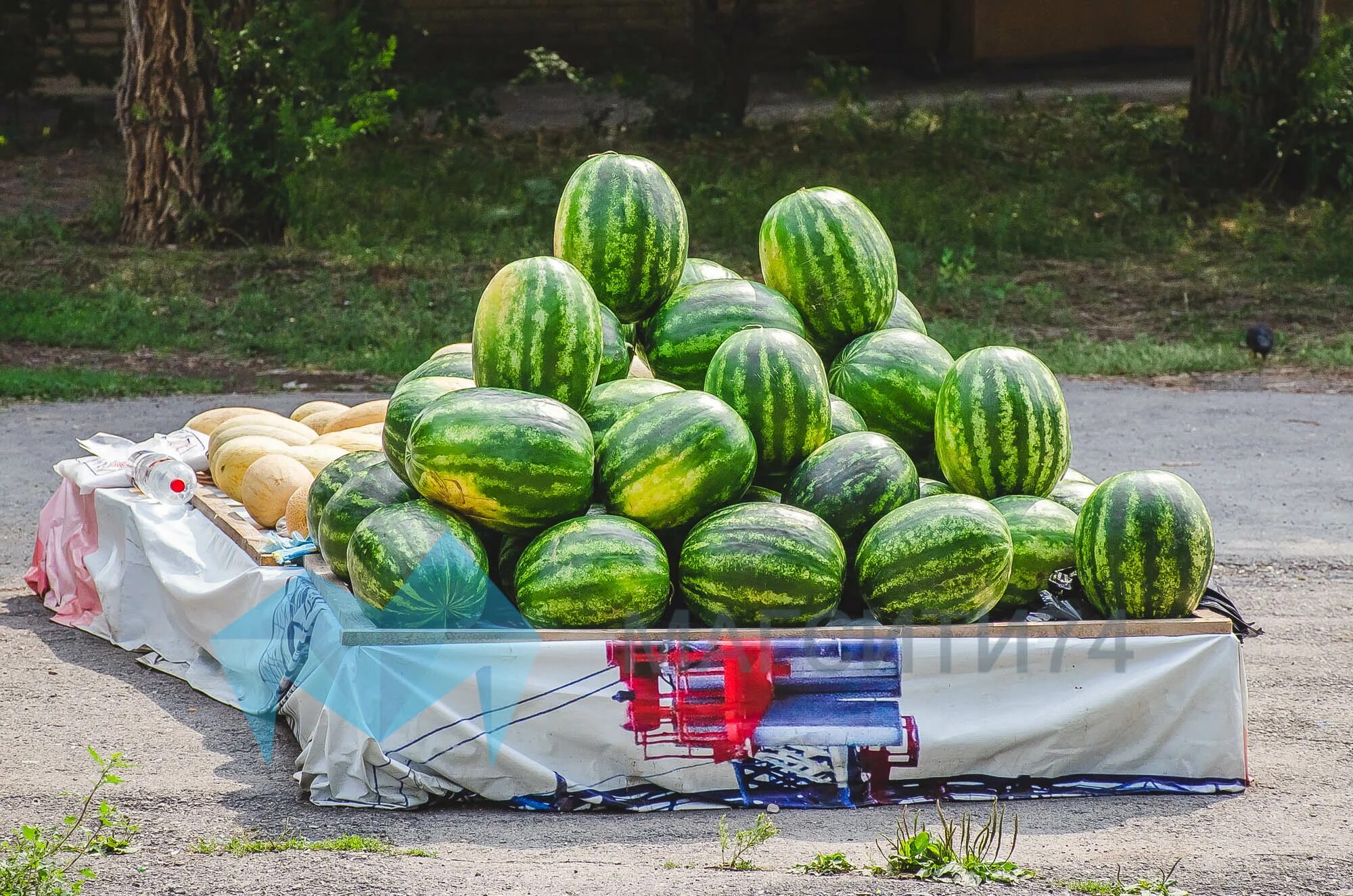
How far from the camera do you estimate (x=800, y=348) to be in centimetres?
419

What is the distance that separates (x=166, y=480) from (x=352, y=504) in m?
1.51

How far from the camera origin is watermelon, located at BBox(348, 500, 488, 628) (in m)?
3.74

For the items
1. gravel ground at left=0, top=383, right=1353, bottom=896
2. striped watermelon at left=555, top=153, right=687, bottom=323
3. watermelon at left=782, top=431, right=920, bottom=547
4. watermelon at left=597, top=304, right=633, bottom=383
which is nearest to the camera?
gravel ground at left=0, top=383, right=1353, bottom=896

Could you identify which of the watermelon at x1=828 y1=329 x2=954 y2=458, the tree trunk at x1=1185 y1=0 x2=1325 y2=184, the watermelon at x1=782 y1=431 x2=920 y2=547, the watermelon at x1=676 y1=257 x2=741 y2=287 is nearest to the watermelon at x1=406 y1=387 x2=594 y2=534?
the watermelon at x1=782 y1=431 x2=920 y2=547

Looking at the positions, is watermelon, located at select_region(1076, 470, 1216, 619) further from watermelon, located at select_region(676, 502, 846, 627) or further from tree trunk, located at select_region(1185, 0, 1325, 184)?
tree trunk, located at select_region(1185, 0, 1325, 184)

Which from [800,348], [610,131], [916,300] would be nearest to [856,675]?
[800,348]

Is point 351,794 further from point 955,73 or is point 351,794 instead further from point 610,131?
point 955,73

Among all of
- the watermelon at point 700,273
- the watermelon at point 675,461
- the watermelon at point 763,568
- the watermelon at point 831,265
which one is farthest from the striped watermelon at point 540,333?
the watermelon at point 700,273

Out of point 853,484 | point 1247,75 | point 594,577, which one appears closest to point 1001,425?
point 853,484

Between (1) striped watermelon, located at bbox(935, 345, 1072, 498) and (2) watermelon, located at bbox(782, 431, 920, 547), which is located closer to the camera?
(2) watermelon, located at bbox(782, 431, 920, 547)

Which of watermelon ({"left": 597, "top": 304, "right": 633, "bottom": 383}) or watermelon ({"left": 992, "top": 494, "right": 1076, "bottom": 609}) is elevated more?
watermelon ({"left": 597, "top": 304, "right": 633, "bottom": 383})

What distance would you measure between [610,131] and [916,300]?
6.33m

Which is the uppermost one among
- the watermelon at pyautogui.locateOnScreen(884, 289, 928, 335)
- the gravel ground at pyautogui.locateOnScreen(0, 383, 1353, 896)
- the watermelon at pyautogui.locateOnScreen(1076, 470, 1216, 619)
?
the watermelon at pyautogui.locateOnScreen(884, 289, 928, 335)

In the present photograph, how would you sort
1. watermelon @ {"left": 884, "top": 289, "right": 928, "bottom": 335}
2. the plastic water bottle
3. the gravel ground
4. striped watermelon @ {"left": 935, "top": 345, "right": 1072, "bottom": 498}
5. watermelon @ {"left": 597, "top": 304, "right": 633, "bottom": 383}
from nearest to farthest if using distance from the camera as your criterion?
the gravel ground, striped watermelon @ {"left": 935, "top": 345, "right": 1072, "bottom": 498}, watermelon @ {"left": 597, "top": 304, "right": 633, "bottom": 383}, watermelon @ {"left": 884, "top": 289, "right": 928, "bottom": 335}, the plastic water bottle
